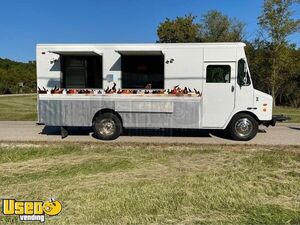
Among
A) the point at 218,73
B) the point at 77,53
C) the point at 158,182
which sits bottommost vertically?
the point at 158,182

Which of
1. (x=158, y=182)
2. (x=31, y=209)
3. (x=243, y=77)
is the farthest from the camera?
(x=243, y=77)

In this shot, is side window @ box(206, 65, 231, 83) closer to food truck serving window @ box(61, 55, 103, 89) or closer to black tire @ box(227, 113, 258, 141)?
black tire @ box(227, 113, 258, 141)

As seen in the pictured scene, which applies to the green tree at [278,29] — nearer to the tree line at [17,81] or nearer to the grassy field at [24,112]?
the grassy field at [24,112]

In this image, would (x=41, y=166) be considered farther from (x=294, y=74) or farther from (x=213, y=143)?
(x=294, y=74)

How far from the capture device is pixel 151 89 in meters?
10.1

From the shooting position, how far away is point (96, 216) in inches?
173

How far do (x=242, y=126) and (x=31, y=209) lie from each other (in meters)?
7.08

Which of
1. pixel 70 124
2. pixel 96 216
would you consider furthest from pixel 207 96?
pixel 96 216

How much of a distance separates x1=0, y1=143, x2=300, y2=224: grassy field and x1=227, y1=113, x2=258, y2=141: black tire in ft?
3.89

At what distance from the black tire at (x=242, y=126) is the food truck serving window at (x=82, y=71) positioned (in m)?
4.12

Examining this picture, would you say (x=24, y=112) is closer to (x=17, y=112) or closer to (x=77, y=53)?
(x=17, y=112)

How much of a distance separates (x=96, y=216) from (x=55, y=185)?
1.53m

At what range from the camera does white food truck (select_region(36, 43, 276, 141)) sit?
9906mm

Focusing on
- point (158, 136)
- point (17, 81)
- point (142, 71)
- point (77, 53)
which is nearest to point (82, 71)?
point (77, 53)
